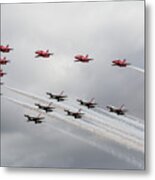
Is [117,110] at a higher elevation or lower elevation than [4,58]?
lower

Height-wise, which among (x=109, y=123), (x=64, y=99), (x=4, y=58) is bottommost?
(x=109, y=123)

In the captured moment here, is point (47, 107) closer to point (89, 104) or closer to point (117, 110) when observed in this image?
point (89, 104)

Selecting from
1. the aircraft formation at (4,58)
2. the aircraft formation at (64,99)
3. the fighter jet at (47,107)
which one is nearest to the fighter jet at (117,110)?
the aircraft formation at (64,99)

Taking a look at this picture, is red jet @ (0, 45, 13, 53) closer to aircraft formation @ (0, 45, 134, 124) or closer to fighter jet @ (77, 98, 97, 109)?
aircraft formation @ (0, 45, 134, 124)

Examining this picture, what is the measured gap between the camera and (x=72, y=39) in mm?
2711

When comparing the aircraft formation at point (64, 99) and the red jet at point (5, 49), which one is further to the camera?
the red jet at point (5, 49)

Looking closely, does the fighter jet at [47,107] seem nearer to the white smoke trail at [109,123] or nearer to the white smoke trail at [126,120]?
the white smoke trail at [109,123]

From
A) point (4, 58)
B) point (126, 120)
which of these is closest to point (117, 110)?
point (126, 120)

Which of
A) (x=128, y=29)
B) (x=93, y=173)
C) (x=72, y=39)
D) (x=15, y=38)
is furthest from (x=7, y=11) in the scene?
(x=93, y=173)

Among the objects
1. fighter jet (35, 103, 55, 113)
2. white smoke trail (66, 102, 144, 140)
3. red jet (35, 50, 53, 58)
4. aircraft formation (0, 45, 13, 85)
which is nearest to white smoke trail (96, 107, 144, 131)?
white smoke trail (66, 102, 144, 140)

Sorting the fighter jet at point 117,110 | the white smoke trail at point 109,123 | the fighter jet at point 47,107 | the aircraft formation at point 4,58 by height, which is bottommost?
the white smoke trail at point 109,123

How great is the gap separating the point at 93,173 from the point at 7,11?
33.4 inches

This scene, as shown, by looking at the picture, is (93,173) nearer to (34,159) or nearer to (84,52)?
(34,159)

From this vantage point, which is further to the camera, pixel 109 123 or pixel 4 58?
pixel 4 58
